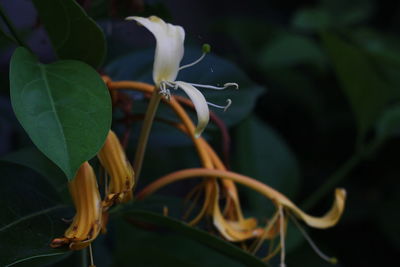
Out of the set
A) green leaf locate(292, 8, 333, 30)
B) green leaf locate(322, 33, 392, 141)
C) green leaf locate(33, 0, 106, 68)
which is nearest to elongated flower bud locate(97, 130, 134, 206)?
green leaf locate(33, 0, 106, 68)

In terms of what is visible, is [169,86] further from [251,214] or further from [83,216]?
[251,214]

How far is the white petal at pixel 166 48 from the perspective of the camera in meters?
0.42

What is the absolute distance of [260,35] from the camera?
1.45m

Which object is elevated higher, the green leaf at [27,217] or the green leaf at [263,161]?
the green leaf at [27,217]

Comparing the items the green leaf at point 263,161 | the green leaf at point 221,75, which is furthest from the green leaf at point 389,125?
the green leaf at point 221,75

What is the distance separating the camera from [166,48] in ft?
1.38

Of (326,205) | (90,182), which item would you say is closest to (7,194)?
(90,182)

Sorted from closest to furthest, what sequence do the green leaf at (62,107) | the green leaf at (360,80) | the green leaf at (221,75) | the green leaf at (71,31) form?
the green leaf at (62,107) → the green leaf at (71,31) → the green leaf at (221,75) → the green leaf at (360,80)

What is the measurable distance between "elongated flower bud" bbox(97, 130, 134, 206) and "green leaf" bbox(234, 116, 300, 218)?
57 centimetres

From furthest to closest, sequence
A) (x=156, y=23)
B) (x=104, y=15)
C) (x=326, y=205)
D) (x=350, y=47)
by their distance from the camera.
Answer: (x=326, y=205) < (x=350, y=47) < (x=104, y=15) < (x=156, y=23)

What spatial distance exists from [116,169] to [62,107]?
58mm

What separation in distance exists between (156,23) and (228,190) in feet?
0.61

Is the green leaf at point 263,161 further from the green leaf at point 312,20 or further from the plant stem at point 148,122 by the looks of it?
the plant stem at point 148,122

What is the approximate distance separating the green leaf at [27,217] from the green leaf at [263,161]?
1.75 ft
